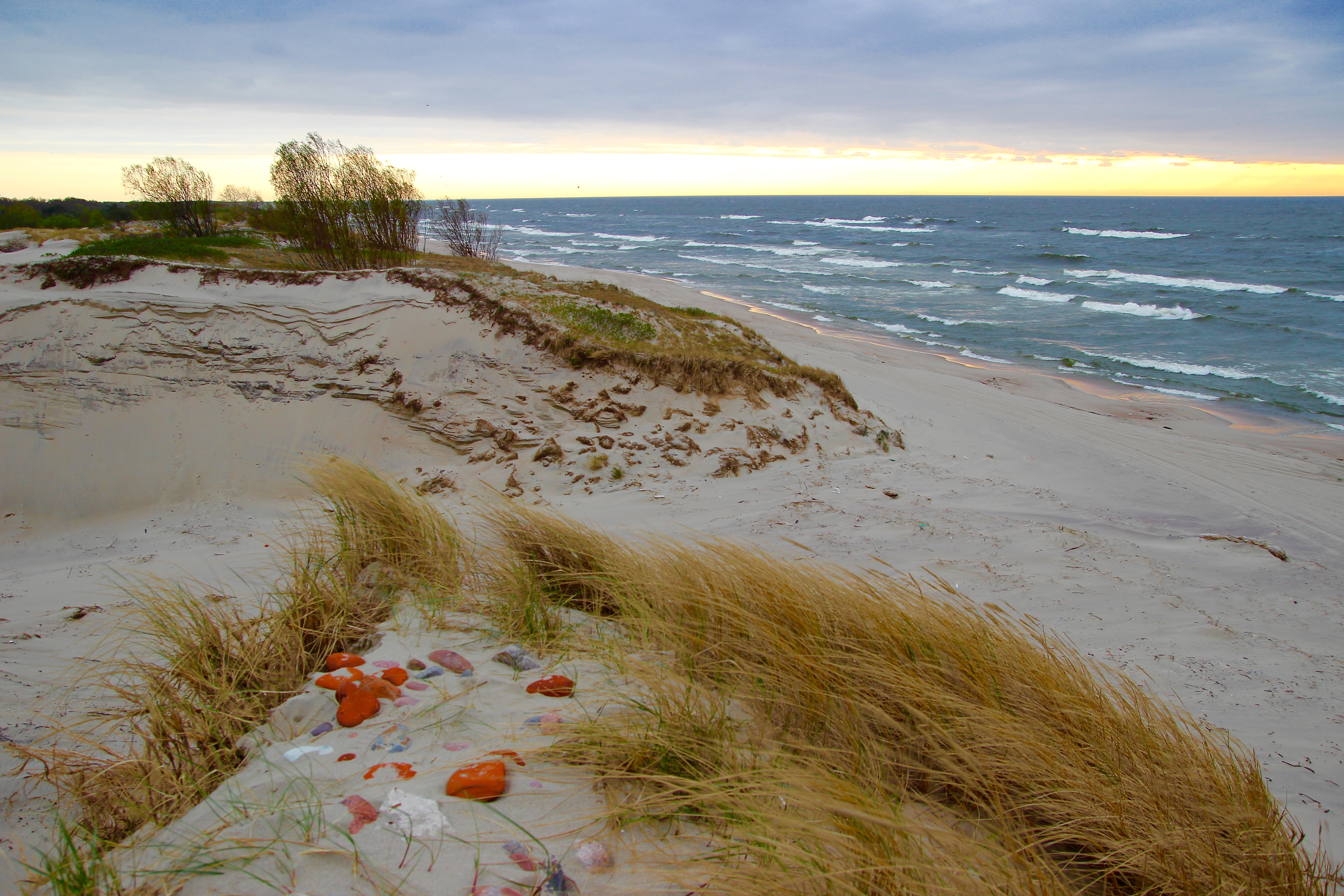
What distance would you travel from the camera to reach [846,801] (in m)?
1.72

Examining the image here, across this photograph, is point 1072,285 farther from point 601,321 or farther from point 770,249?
point 601,321

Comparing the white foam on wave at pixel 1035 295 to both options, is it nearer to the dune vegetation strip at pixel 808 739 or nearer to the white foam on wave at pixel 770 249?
the white foam on wave at pixel 770 249

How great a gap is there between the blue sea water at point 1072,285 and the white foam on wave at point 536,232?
860mm

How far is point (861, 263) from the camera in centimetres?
3900

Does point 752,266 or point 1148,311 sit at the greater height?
point 752,266

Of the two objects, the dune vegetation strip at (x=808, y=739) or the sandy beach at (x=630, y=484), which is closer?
the dune vegetation strip at (x=808, y=739)

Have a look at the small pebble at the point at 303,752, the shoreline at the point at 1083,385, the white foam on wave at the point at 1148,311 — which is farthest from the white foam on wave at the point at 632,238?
the small pebble at the point at 303,752

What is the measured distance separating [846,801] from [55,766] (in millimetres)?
2514

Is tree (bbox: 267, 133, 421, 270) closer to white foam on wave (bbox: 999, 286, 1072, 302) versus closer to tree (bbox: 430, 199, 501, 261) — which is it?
tree (bbox: 430, 199, 501, 261)

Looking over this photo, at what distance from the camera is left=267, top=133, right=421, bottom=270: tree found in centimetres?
1352

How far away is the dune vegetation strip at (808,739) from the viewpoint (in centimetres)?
166

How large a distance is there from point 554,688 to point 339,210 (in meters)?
14.4

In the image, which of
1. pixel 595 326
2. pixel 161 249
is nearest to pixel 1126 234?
pixel 595 326

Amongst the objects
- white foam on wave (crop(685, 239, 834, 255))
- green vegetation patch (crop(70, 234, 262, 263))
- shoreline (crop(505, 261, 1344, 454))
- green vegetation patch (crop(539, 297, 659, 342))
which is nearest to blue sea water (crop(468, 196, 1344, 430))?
white foam on wave (crop(685, 239, 834, 255))
